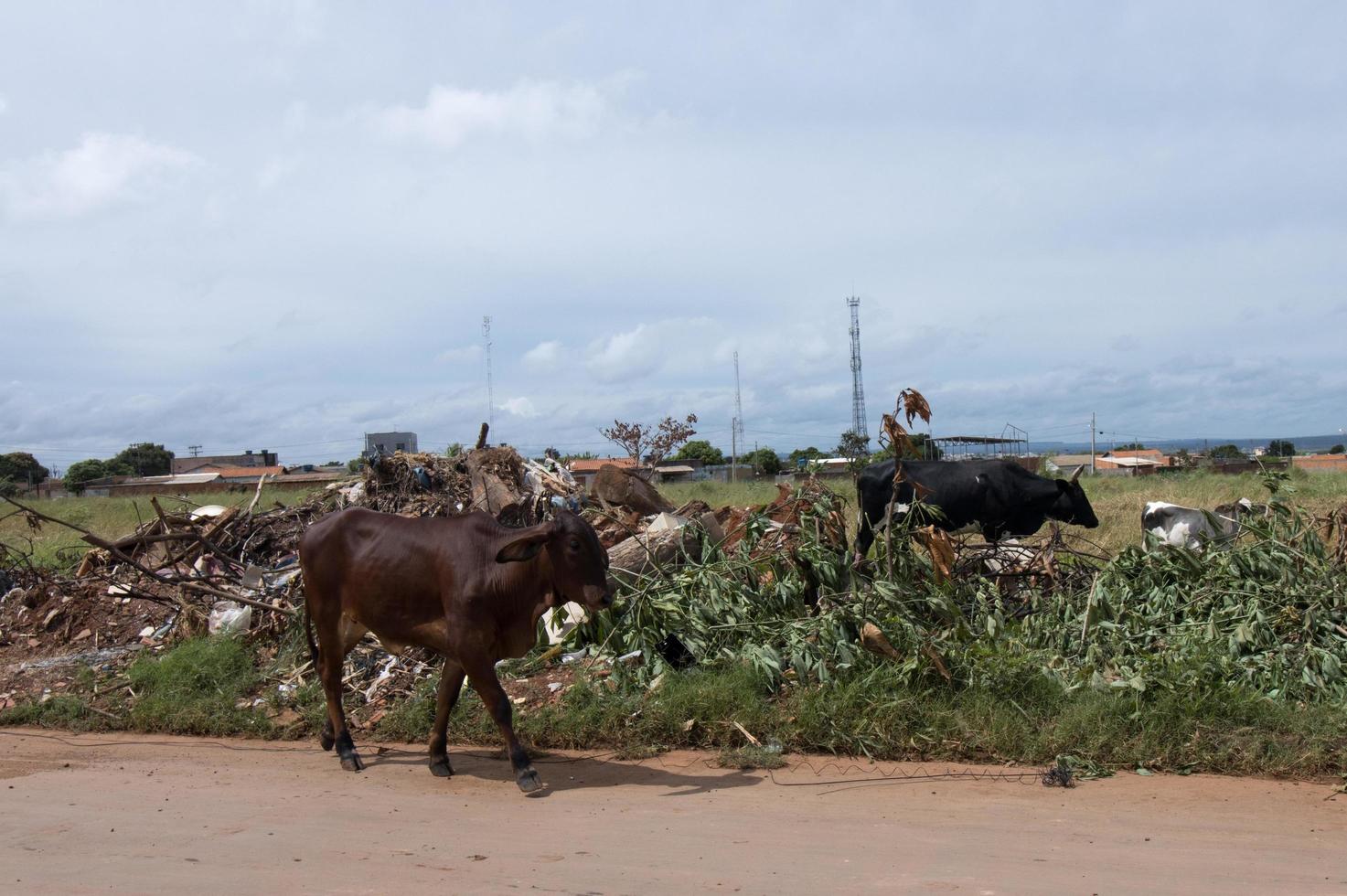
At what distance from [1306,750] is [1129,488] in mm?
17340

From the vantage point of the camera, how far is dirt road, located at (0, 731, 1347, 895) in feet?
15.4

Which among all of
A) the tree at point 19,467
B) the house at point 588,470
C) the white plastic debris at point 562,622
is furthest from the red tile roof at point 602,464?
the tree at point 19,467

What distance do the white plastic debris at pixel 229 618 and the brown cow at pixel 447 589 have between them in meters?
2.76

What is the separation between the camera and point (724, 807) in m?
5.96

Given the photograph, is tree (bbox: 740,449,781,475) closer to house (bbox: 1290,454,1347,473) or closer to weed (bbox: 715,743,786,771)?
house (bbox: 1290,454,1347,473)

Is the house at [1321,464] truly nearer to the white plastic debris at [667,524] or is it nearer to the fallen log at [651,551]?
the white plastic debris at [667,524]

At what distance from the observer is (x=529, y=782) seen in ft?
21.0

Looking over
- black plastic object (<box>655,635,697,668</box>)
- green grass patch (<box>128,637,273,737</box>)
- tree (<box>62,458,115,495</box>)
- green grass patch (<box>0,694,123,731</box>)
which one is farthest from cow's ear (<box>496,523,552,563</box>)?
tree (<box>62,458,115,495</box>)

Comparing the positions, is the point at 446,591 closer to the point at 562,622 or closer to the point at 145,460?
the point at 562,622

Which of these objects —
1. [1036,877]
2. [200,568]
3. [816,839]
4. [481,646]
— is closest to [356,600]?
[481,646]

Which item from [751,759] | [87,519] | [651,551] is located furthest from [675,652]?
[87,519]

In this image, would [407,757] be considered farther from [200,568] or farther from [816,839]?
[200,568]

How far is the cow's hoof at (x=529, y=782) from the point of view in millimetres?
6371

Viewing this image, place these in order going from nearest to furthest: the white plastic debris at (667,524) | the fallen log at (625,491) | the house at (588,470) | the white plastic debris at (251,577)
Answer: the white plastic debris at (667,524) < the white plastic debris at (251,577) < the fallen log at (625,491) < the house at (588,470)
